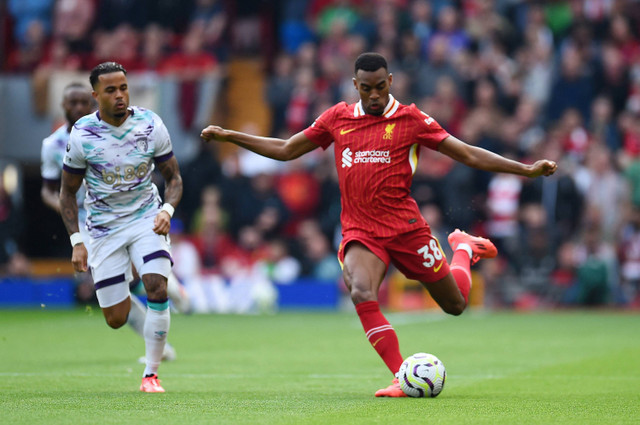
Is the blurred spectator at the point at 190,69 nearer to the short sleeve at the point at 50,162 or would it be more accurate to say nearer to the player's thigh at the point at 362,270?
the short sleeve at the point at 50,162

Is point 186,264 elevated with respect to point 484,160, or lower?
lower

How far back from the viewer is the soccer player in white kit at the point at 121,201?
8.96 meters

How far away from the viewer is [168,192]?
9148 millimetres

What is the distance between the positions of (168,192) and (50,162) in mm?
2961

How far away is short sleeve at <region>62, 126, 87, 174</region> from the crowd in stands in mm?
10435

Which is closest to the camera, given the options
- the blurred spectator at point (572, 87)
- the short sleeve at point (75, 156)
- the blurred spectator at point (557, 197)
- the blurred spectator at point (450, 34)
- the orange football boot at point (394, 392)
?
the orange football boot at point (394, 392)

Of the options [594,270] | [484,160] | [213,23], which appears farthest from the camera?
[213,23]

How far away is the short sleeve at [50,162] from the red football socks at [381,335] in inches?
176

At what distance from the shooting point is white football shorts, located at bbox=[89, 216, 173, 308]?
9117 millimetres

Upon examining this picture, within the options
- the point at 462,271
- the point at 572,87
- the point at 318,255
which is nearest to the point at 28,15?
the point at 318,255

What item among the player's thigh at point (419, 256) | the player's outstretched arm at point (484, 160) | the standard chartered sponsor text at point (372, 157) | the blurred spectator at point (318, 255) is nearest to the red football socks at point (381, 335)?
the player's thigh at point (419, 256)

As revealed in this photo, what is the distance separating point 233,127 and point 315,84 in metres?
2.98

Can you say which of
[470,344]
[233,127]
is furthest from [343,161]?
[233,127]

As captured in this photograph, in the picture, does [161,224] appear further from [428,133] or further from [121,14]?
[121,14]
